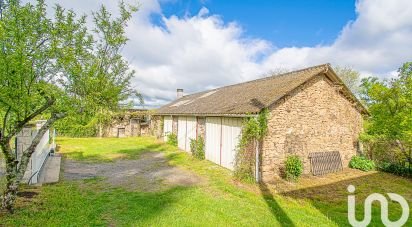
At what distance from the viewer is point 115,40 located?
24.9ft

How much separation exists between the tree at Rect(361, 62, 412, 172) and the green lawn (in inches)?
99.0

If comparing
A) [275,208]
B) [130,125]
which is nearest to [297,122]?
[275,208]

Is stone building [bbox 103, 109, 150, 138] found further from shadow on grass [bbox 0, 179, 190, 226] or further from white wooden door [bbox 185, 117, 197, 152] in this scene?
shadow on grass [bbox 0, 179, 190, 226]

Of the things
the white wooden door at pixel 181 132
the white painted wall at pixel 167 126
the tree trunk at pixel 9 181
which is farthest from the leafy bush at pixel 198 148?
the tree trunk at pixel 9 181

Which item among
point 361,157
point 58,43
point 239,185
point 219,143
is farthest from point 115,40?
point 361,157

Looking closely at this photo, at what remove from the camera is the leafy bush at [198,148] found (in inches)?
629

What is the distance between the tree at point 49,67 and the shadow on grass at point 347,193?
744cm

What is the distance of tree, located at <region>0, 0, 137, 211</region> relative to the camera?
584 cm

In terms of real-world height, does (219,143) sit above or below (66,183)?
above

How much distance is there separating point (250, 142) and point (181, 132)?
9869 millimetres

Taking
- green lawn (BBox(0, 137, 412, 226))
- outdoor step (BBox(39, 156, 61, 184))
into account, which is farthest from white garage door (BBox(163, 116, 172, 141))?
green lawn (BBox(0, 137, 412, 226))

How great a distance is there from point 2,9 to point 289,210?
928cm

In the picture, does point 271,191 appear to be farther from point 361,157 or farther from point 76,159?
point 76,159

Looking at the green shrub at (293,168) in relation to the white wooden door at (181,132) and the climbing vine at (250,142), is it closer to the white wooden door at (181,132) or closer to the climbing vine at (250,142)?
the climbing vine at (250,142)
